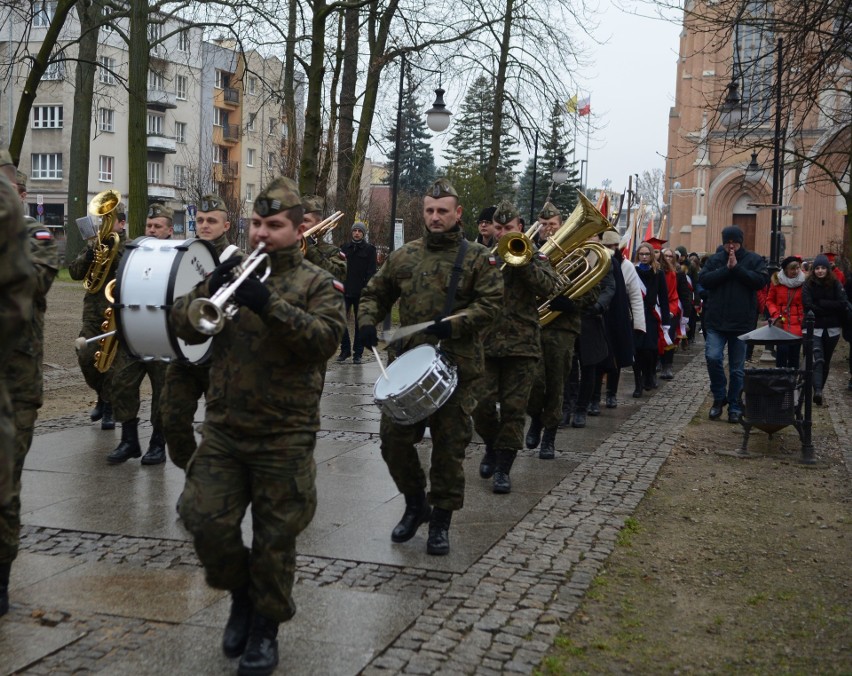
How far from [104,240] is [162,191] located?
2391 inches

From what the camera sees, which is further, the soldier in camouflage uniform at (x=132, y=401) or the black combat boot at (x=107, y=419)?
the black combat boot at (x=107, y=419)

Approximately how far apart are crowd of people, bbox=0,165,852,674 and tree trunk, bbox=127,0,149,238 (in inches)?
368

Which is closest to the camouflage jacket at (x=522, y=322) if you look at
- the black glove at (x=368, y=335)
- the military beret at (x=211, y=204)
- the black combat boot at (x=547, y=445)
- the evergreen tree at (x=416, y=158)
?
the black combat boot at (x=547, y=445)

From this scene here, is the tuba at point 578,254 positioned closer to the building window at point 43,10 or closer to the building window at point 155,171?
the building window at point 43,10

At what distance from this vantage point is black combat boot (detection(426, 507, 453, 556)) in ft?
20.0

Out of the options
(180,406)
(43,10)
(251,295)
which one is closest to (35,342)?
(180,406)

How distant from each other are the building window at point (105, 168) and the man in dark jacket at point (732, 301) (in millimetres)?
56526

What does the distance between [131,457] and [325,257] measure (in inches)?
105

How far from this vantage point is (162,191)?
221 feet

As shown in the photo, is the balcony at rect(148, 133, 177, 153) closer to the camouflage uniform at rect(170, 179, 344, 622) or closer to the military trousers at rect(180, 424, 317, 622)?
the camouflage uniform at rect(170, 179, 344, 622)

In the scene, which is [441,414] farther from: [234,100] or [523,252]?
[234,100]

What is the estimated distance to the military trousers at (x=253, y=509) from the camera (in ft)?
14.0

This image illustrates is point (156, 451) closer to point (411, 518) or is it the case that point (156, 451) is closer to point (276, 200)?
point (411, 518)

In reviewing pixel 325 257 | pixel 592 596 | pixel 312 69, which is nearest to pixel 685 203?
pixel 312 69
